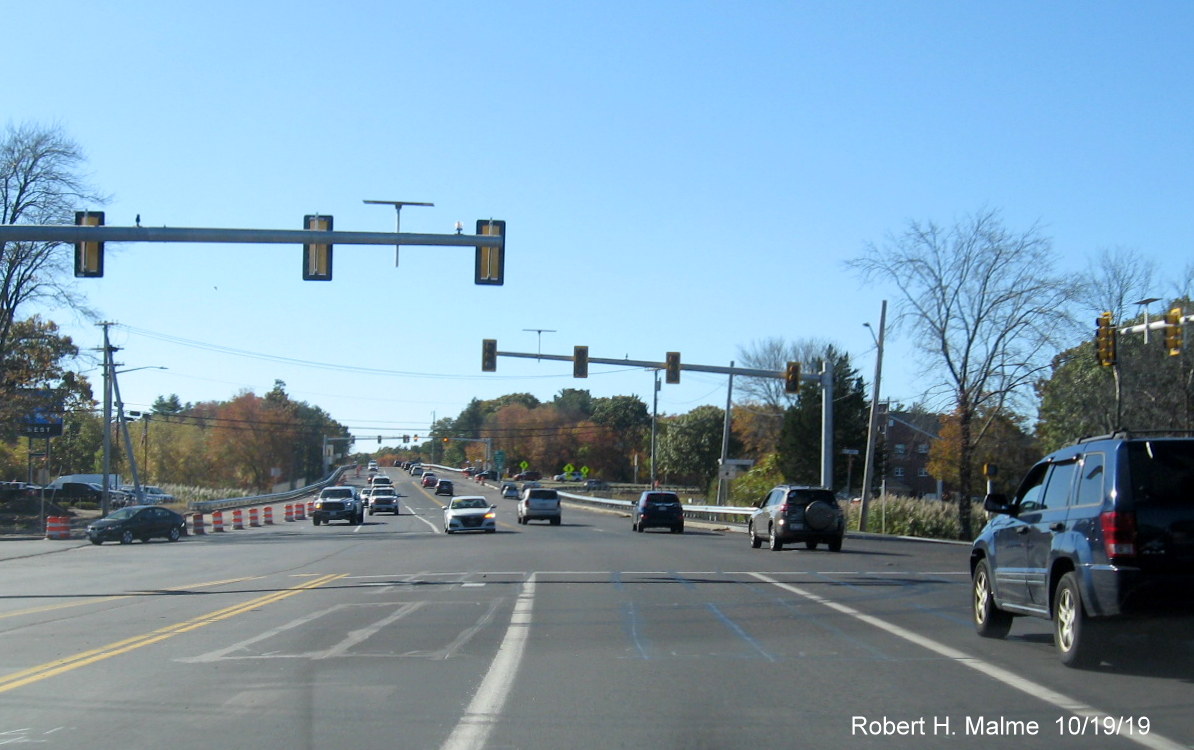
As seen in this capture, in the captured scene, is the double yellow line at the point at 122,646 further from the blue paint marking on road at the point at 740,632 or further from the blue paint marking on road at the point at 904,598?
the blue paint marking on road at the point at 904,598

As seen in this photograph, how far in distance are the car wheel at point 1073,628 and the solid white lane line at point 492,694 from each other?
482 centimetres

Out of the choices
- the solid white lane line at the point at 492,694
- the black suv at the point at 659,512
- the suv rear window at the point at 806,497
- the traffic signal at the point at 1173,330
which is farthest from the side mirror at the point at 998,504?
the black suv at the point at 659,512

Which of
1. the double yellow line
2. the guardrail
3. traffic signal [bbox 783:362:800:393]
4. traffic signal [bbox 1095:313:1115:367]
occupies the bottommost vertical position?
the guardrail

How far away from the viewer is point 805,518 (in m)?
29.2

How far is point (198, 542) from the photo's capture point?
3988 cm

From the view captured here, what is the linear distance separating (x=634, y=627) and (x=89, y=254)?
12177mm

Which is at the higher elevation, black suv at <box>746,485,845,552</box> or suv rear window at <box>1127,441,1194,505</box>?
suv rear window at <box>1127,441,1194,505</box>

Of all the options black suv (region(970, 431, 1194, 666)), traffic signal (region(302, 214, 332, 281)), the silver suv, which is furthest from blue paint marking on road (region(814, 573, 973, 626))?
the silver suv

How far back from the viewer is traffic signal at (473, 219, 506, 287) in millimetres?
20016

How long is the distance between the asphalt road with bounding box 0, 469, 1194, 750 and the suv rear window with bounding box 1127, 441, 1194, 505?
1.34 m

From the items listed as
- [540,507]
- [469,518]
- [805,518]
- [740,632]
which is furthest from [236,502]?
[740,632]

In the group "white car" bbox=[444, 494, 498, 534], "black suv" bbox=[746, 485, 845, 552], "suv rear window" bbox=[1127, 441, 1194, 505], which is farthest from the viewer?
"white car" bbox=[444, 494, 498, 534]

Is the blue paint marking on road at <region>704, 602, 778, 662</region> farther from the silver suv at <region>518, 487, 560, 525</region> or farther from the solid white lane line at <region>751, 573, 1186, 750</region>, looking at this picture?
the silver suv at <region>518, 487, 560, 525</region>

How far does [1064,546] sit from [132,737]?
24.8 ft
